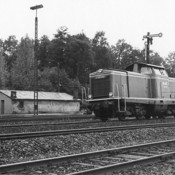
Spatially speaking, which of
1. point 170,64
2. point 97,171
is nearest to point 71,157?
point 97,171

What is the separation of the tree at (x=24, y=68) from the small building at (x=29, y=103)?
66.9ft

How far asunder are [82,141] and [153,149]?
2424 millimetres

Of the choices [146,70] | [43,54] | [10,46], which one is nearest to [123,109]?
[146,70]

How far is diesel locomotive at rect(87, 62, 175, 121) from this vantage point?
63.5ft

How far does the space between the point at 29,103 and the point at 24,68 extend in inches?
1212

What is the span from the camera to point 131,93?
67.7 ft

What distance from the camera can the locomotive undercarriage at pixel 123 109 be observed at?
62.3 feet

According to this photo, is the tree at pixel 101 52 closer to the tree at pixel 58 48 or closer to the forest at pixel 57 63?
the forest at pixel 57 63

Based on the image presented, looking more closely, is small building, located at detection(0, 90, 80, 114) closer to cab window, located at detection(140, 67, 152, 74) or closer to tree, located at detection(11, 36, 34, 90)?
tree, located at detection(11, 36, 34, 90)

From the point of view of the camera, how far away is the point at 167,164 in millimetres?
7410

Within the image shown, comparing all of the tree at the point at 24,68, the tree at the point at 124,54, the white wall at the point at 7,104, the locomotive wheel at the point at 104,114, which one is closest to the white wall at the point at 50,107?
the white wall at the point at 7,104

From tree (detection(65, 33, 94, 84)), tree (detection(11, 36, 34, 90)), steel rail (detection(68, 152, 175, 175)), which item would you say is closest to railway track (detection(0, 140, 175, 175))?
steel rail (detection(68, 152, 175, 175))

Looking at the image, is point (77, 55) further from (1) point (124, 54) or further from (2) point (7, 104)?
(2) point (7, 104)

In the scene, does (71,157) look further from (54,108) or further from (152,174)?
(54,108)
